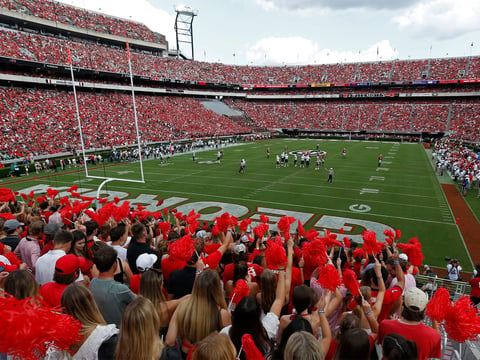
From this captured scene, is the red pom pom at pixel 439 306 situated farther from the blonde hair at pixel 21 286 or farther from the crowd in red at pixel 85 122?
the crowd in red at pixel 85 122

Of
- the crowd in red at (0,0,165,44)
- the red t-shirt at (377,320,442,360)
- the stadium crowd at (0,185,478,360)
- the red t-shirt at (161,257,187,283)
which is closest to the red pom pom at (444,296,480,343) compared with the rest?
the stadium crowd at (0,185,478,360)

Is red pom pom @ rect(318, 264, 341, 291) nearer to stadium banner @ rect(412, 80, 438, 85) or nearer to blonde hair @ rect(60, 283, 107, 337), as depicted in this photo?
blonde hair @ rect(60, 283, 107, 337)

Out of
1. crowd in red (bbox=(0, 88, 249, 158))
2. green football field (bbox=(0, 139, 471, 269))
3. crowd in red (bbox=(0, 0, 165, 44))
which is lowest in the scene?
green football field (bbox=(0, 139, 471, 269))

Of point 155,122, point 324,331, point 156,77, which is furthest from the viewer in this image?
point 156,77

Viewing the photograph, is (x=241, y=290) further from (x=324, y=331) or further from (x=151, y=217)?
(x=151, y=217)

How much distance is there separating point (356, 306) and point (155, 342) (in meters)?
2.10

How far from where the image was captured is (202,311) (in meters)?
2.66

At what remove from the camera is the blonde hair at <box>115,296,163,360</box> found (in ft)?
7.30

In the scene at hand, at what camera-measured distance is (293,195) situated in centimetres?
1748

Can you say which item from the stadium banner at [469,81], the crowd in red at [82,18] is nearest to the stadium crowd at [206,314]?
the crowd in red at [82,18]

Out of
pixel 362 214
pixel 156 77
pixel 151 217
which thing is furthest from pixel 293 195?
pixel 156 77

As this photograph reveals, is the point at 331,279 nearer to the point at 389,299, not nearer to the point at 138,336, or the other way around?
the point at 389,299

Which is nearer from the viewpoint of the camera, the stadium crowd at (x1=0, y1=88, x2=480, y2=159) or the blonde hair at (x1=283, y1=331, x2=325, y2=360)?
the blonde hair at (x1=283, y1=331, x2=325, y2=360)

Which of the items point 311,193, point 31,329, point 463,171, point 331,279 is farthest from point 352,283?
point 463,171
